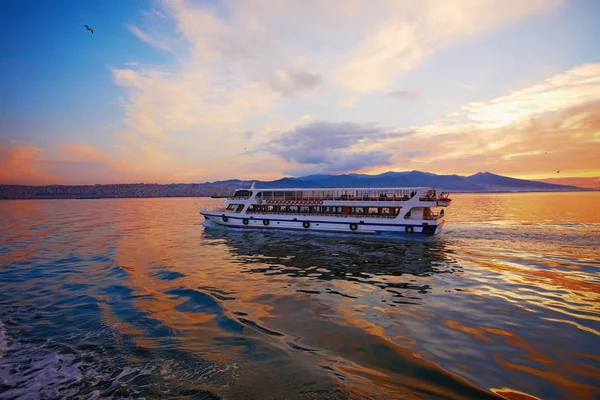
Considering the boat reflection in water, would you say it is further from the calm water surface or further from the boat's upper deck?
the boat's upper deck

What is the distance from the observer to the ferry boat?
1375 inches

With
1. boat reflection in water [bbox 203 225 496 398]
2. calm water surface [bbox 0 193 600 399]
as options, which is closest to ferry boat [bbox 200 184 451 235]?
boat reflection in water [bbox 203 225 496 398]

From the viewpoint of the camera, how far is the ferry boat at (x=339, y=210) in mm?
34938

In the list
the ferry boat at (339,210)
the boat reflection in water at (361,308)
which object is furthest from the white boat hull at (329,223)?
the boat reflection in water at (361,308)

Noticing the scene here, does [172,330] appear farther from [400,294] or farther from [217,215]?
[217,215]

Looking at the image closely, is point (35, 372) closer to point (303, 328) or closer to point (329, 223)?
point (303, 328)

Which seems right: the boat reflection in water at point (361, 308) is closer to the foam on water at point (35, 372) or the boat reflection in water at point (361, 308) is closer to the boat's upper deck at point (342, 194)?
the foam on water at point (35, 372)

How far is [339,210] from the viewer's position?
3894 cm

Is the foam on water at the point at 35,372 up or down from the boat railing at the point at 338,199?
down

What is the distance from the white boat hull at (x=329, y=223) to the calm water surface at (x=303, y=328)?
37.3ft

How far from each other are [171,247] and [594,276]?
33660mm

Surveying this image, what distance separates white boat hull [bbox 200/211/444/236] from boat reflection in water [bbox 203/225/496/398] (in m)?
5.38

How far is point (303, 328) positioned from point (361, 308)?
10.9ft

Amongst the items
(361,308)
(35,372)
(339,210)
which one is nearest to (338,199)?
(339,210)
